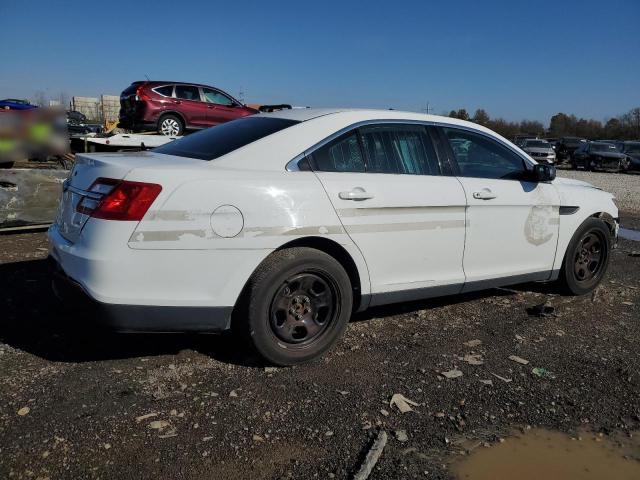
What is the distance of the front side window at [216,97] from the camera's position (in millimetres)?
13289

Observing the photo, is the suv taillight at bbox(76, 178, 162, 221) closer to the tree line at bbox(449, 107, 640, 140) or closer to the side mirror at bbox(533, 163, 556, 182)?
the side mirror at bbox(533, 163, 556, 182)

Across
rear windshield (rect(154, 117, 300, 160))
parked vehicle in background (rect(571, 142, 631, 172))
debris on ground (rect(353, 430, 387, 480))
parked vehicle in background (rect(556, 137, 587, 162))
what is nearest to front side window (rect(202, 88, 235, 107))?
rear windshield (rect(154, 117, 300, 160))

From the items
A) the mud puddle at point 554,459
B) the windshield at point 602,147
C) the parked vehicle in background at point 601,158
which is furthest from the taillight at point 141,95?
the windshield at point 602,147

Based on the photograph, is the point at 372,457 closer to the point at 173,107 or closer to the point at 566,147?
the point at 173,107

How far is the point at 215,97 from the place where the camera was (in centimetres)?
1344

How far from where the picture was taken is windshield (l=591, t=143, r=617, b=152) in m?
29.4

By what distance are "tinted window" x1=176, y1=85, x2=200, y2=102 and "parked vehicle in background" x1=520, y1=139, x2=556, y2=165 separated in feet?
70.6

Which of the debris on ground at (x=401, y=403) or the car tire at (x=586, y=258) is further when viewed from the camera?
the car tire at (x=586, y=258)

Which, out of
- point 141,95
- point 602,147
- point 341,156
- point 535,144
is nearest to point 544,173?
point 341,156

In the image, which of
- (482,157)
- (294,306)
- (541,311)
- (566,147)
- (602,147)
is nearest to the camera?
(294,306)

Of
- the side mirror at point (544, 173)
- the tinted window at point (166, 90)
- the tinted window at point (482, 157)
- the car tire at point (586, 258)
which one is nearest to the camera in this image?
the tinted window at point (482, 157)

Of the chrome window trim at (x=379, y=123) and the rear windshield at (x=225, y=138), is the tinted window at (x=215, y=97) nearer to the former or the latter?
the rear windshield at (x=225, y=138)

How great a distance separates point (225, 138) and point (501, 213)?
2213 millimetres

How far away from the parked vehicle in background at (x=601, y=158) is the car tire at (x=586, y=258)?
87.0ft
